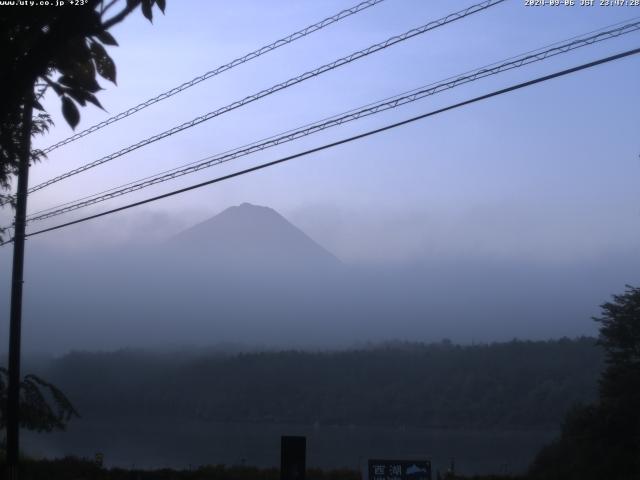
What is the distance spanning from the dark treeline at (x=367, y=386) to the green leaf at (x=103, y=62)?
36.7 meters

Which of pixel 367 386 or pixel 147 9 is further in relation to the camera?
pixel 367 386

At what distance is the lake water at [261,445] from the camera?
2942 cm

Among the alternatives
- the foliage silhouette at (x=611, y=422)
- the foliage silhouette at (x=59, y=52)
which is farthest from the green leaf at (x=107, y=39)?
the foliage silhouette at (x=611, y=422)

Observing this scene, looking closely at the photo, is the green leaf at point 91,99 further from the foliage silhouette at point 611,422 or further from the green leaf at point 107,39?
the foliage silhouette at point 611,422

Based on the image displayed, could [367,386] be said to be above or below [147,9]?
below

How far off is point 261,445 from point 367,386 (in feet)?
77.4

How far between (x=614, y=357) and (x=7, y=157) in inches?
1205

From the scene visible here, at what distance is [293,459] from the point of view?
14.1 m

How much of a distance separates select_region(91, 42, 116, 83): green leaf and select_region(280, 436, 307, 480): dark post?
34.4 feet

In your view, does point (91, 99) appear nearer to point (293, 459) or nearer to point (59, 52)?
point (59, 52)

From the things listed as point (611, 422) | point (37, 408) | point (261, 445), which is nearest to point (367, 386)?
point (261, 445)

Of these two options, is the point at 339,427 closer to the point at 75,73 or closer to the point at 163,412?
the point at 163,412

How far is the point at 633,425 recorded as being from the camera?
96.6 feet

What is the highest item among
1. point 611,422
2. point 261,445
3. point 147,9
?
point 147,9
